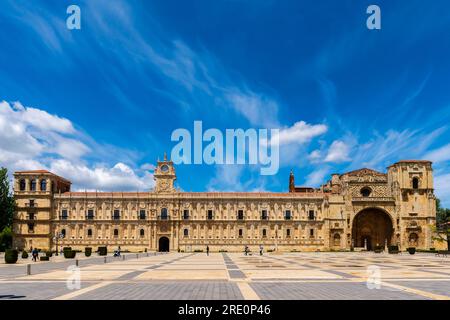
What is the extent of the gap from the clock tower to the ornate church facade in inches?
6.9

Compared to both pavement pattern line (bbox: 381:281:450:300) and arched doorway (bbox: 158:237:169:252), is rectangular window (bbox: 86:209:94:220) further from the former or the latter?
pavement pattern line (bbox: 381:281:450:300)

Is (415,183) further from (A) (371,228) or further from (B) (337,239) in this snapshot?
(B) (337,239)

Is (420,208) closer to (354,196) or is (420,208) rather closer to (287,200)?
(354,196)

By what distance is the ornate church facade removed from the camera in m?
72.2

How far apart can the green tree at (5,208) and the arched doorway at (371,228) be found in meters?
59.7

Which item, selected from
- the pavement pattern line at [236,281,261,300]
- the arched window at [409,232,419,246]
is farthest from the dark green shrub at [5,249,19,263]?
the arched window at [409,232,419,246]

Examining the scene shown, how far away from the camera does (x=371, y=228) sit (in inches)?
3022

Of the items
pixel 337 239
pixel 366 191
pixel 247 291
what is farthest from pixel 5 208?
pixel 247 291

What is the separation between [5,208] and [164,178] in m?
28.0
